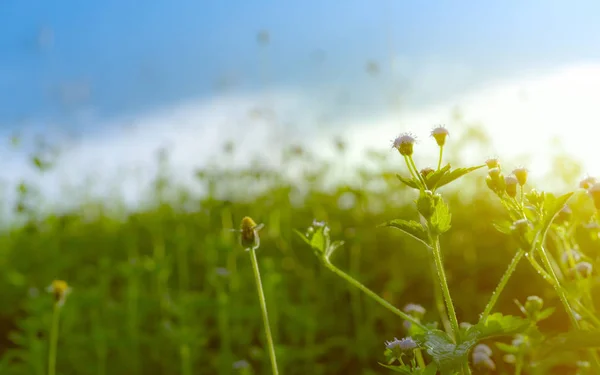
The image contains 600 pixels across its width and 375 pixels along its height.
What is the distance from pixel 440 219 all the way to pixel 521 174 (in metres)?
0.24

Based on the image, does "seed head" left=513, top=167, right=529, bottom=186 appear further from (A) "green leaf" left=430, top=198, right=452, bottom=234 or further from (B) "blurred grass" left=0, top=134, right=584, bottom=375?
(B) "blurred grass" left=0, top=134, right=584, bottom=375

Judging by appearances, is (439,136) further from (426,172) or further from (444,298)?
(444,298)

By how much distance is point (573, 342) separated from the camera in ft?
3.38

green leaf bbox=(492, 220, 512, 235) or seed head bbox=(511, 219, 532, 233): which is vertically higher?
green leaf bbox=(492, 220, 512, 235)

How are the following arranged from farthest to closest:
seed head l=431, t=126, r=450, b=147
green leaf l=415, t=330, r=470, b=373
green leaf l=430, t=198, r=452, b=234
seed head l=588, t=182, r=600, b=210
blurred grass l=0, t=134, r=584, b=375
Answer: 1. blurred grass l=0, t=134, r=584, b=375
2. seed head l=431, t=126, r=450, b=147
3. seed head l=588, t=182, r=600, b=210
4. green leaf l=430, t=198, r=452, b=234
5. green leaf l=415, t=330, r=470, b=373

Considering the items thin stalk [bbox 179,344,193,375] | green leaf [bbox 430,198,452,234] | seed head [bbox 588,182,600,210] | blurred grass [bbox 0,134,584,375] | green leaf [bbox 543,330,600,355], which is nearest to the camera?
green leaf [bbox 543,330,600,355]

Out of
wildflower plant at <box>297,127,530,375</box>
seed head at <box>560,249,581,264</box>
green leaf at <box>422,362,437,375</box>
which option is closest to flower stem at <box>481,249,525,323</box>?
wildflower plant at <box>297,127,530,375</box>

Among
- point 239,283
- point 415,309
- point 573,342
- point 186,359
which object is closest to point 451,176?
point 573,342

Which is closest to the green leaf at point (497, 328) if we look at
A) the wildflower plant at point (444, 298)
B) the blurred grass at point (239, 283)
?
the wildflower plant at point (444, 298)

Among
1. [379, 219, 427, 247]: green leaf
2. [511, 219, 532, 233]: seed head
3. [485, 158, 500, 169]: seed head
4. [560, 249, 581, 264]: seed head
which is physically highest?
[485, 158, 500, 169]: seed head

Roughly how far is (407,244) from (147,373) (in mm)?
1733

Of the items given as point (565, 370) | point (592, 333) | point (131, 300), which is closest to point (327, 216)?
point (131, 300)

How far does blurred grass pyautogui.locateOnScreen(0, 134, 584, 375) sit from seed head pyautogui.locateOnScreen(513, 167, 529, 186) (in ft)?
4.91

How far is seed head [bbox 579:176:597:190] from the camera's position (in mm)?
1458
